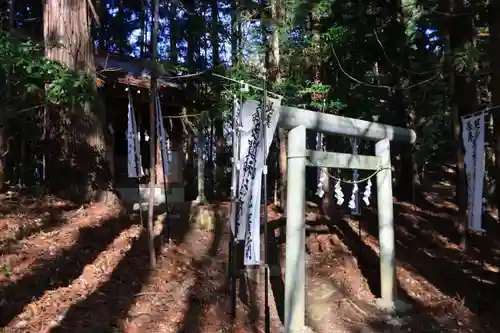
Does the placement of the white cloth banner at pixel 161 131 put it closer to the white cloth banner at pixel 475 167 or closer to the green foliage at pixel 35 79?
the green foliage at pixel 35 79

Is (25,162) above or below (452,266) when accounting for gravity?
above

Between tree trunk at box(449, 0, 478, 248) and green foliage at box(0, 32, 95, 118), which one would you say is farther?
tree trunk at box(449, 0, 478, 248)

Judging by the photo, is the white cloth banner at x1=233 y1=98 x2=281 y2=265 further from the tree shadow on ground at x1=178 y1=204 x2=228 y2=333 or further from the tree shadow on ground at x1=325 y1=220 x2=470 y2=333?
the tree shadow on ground at x1=325 y1=220 x2=470 y2=333

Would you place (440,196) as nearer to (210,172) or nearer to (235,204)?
(210,172)

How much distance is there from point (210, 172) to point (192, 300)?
12.7 meters

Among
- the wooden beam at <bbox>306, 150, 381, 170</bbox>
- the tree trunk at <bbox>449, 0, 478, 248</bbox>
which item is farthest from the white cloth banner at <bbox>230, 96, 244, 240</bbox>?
the tree trunk at <bbox>449, 0, 478, 248</bbox>

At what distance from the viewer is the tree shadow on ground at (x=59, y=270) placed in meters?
5.70

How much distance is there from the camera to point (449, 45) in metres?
12.4

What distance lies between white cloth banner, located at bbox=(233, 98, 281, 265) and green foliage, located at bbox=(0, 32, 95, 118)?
3.45 m

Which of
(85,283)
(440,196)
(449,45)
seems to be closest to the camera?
(85,283)

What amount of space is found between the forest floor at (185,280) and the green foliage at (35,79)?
203 centimetres

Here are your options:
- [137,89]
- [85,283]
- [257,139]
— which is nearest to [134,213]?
[137,89]

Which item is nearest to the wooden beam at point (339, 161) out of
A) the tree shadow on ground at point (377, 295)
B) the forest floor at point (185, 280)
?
the forest floor at point (185, 280)

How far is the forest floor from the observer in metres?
6.03
